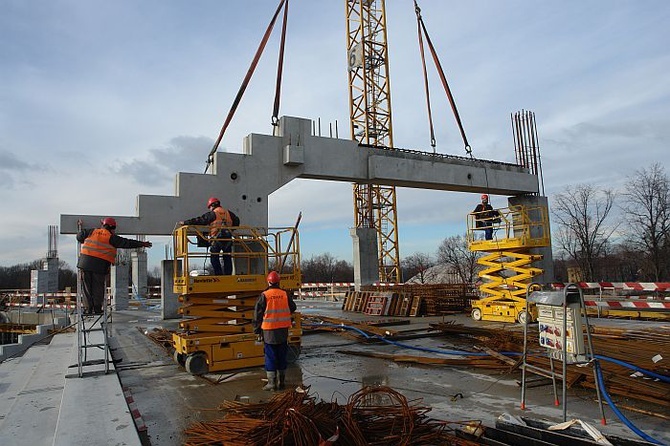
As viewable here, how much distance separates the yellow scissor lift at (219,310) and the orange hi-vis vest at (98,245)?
1.18 metres

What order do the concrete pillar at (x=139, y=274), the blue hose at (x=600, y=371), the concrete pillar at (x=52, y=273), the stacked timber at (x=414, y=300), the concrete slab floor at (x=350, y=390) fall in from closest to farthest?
Result: the blue hose at (x=600, y=371), the concrete slab floor at (x=350, y=390), the stacked timber at (x=414, y=300), the concrete pillar at (x=52, y=273), the concrete pillar at (x=139, y=274)

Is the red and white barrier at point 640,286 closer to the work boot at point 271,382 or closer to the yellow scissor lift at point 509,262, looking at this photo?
the yellow scissor lift at point 509,262

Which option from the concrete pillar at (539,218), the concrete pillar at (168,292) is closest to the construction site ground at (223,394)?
the concrete pillar at (168,292)

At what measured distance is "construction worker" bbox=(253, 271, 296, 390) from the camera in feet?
22.6

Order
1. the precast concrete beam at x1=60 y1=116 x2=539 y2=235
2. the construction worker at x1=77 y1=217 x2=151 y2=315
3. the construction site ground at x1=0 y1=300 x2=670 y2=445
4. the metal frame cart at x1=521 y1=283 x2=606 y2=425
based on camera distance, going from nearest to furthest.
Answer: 1. the metal frame cart at x1=521 y1=283 x2=606 y2=425
2. the construction site ground at x1=0 y1=300 x2=670 y2=445
3. the construction worker at x1=77 y1=217 x2=151 y2=315
4. the precast concrete beam at x1=60 y1=116 x2=539 y2=235

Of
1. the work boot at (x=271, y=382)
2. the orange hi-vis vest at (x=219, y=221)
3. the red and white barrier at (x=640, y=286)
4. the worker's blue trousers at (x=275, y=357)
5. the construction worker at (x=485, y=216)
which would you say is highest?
the construction worker at (x=485, y=216)

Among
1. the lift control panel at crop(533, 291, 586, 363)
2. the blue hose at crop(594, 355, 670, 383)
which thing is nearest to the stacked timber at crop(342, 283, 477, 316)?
the blue hose at crop(594, 355, 670, 383)

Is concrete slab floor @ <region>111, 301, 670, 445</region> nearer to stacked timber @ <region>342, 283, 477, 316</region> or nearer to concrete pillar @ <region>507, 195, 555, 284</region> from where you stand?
stacked timber @ <region>342, 283, 477, 316</region>

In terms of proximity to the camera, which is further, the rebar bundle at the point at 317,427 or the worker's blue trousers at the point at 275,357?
the worker's blue trousers at the point at 275,357

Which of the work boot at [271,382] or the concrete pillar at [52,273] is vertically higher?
the concrete pillar at [52,273]

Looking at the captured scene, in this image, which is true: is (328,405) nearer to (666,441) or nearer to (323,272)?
(666,441)

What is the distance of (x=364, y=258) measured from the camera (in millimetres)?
20953

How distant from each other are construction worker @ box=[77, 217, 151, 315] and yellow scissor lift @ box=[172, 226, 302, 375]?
0.96 m

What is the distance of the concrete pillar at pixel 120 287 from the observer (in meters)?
27.1
